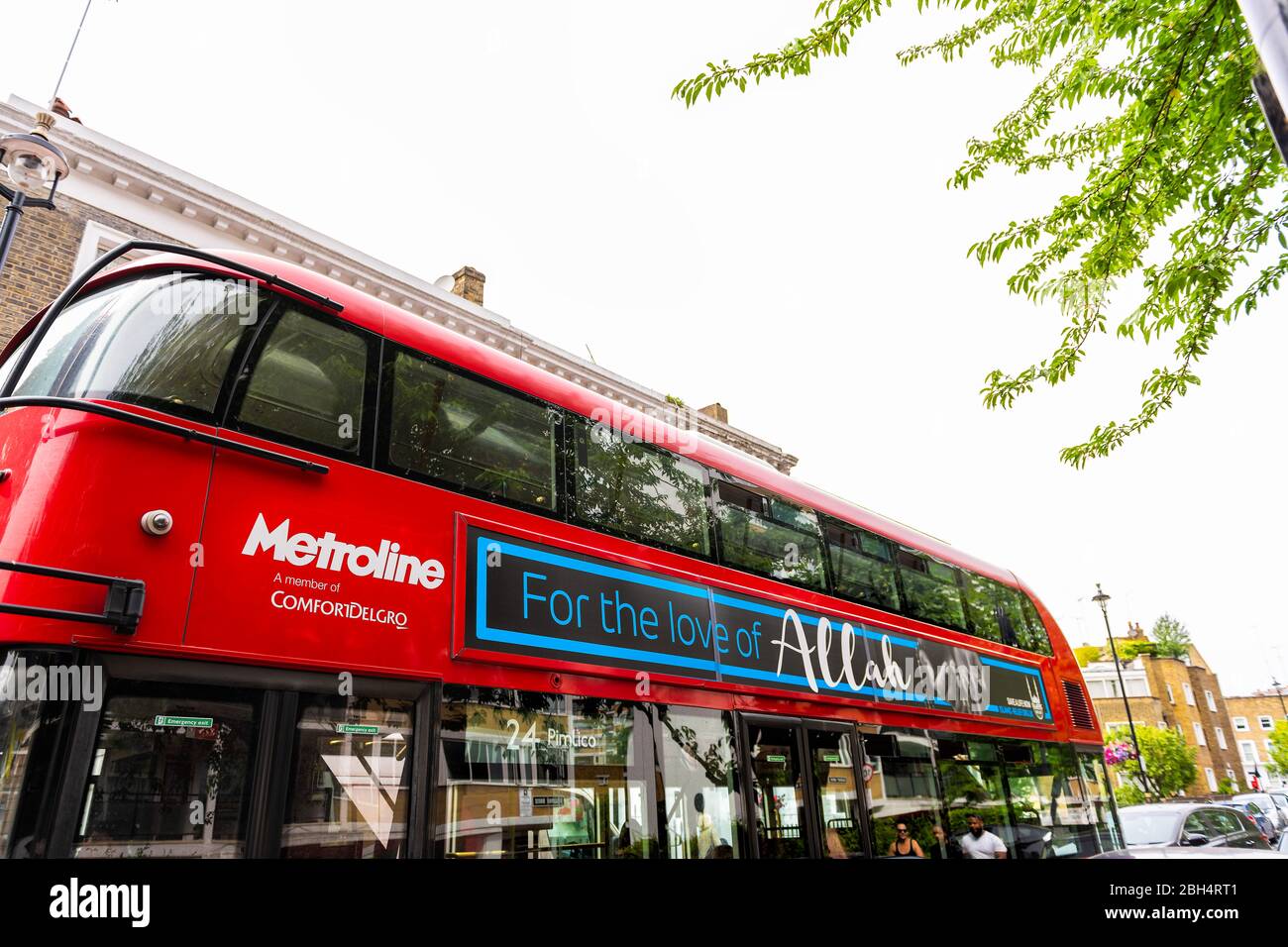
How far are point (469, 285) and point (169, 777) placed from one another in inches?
685

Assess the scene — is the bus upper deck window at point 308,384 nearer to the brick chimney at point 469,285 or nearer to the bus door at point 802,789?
the bus door at point 802,789

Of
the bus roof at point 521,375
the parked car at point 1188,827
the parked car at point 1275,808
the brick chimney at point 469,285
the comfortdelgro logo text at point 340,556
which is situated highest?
the brick chimney at point 469,285

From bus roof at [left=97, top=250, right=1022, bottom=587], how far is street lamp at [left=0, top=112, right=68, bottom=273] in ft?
7.02

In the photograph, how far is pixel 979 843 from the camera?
26.7 feet

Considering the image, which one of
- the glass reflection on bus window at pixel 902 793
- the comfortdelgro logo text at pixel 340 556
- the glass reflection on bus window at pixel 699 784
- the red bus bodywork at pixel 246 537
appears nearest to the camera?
the red bus bodywork at pixel 246 537

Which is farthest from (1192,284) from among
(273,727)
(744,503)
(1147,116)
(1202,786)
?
(1202,786)

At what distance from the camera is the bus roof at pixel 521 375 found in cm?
486

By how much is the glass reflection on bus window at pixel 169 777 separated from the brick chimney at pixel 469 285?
1691 cm

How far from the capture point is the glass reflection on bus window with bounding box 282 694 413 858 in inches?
146

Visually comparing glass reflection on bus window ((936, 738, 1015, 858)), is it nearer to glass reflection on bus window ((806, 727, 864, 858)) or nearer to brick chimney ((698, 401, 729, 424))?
glass reflection on bus window ((806, 727, 864, 858))

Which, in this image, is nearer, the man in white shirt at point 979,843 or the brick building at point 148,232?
the man in white shirt at point 979,843

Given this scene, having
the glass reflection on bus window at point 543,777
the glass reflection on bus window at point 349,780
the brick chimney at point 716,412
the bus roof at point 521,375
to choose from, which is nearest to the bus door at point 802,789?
the glass reflection on bus window at point 543,777

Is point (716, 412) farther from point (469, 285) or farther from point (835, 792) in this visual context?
point (835, 792)

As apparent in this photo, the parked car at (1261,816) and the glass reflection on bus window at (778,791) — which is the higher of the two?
the glass reflection on bus window at (778,791)
